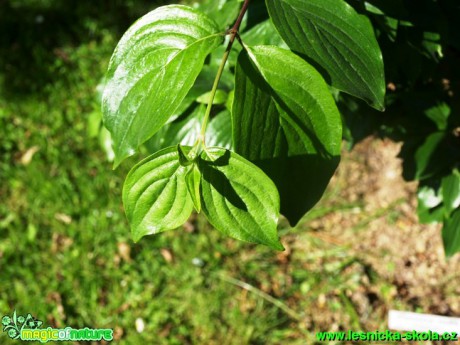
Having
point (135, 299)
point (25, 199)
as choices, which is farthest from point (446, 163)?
point (25, 199)

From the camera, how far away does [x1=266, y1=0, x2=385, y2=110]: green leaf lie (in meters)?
0.93

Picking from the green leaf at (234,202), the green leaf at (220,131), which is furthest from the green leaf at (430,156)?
the green leaf at (234,202)

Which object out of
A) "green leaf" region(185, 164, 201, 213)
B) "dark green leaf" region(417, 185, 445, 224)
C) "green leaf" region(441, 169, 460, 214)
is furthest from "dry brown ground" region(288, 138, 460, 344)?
"green leaf" region(185, 164, 201, 213)

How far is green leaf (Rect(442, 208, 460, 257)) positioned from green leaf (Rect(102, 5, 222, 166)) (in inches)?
42.2

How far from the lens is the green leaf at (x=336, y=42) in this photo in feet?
3.06

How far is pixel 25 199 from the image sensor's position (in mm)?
2900

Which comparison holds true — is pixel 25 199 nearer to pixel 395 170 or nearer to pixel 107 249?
pixel 107 249

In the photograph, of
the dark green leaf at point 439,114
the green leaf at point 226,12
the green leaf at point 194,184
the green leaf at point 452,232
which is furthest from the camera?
the green leaf at point 452,232

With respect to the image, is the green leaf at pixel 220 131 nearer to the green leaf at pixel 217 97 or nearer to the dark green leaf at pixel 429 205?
the green leaf at pixel 217 97

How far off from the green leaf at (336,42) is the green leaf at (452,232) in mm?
855

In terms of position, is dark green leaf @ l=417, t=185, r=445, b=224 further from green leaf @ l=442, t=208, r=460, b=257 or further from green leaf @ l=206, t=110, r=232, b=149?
green leaf @ l=206, t=110, r=232, b=149

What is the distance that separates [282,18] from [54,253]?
85.3 inches

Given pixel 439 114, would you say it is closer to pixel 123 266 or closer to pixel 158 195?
pixel 158 195

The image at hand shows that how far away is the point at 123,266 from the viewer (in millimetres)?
2672
